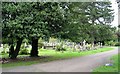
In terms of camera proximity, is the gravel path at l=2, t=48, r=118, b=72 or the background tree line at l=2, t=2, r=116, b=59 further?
the background tree line at l=2, t=2, r=116, b=59

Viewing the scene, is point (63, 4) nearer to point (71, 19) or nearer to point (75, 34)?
point (71, 19)

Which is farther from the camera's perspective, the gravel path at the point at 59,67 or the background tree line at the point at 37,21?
the background tree line at the point at 37,21

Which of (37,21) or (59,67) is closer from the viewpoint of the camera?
(59,67)

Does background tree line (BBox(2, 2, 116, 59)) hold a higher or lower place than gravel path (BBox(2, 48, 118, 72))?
higher

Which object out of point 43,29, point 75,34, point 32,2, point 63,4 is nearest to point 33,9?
point 32,2

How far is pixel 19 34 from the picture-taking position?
14891mm

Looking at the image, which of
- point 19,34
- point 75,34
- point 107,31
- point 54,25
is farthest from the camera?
point 107,31

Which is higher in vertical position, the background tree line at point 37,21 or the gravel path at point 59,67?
the background tree line at point 37,21

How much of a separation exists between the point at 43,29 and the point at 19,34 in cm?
165

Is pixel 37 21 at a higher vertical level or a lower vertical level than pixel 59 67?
higher

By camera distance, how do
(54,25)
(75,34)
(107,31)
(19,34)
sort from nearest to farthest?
1. (19,34)
2. (54,25)
3. (75,34)
4. (107,31)

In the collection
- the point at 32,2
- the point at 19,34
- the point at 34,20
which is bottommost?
the point at 19,34

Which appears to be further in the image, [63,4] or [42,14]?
[63,4]

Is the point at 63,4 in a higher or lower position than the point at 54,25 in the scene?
higher
